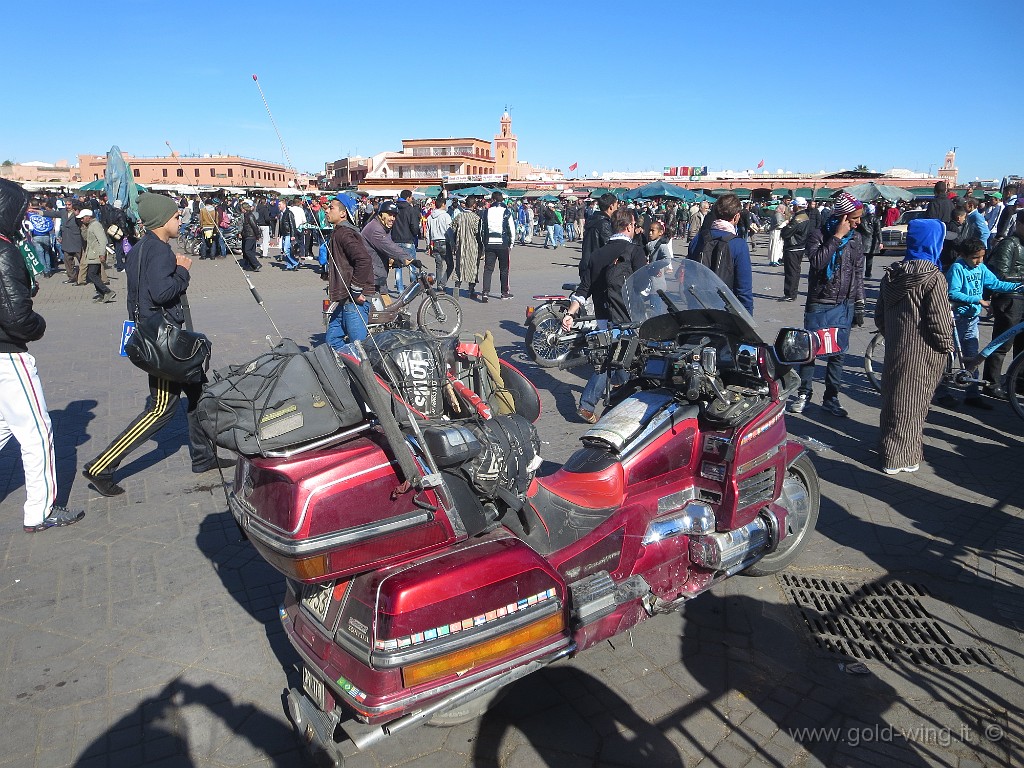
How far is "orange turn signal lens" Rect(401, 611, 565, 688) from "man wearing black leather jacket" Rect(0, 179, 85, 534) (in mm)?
3598

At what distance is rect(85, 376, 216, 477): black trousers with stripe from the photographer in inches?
190

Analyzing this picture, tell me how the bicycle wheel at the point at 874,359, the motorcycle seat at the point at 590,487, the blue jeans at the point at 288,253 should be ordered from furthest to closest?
the blue jeans at the point at 288,253, the bicycle wheel at the point at 874,359, the motorcycle seat at the point at 590,487

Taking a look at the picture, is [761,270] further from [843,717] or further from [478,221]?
[843,717]

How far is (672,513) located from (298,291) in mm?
13684

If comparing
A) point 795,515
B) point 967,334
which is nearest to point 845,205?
point 967,334

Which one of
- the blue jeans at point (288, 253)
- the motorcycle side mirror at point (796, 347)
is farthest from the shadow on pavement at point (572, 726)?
the blue jeans at point (288, 253)

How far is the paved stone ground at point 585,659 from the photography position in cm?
278

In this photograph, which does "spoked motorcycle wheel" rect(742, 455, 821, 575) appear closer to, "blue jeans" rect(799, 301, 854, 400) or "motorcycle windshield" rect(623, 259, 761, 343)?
"motorcycle windshield" rect(623, 259, 761, 343)

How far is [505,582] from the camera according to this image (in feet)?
7.95

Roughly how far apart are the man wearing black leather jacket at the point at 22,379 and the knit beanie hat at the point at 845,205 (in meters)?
6.84

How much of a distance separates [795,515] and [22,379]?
5.04 meters

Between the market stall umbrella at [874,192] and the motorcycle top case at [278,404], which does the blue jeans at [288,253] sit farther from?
the motorcycle top case at [278,404]

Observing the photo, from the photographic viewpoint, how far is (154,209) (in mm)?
4875

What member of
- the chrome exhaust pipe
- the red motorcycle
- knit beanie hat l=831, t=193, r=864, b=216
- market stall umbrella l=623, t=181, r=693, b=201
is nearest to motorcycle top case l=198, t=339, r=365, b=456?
the red motorcycle
